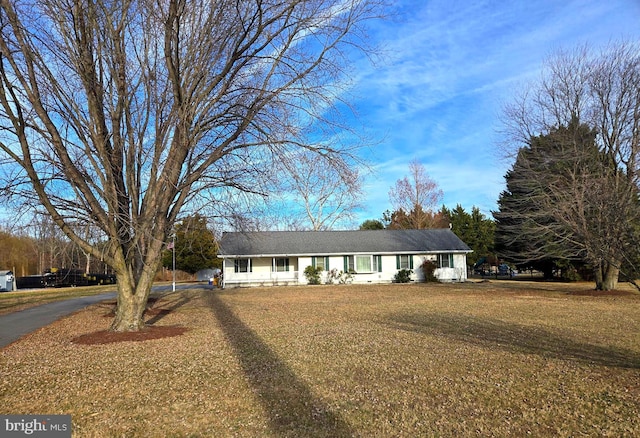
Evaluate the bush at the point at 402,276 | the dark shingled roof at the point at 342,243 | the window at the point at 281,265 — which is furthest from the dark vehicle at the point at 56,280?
the bush at the point at 402,276

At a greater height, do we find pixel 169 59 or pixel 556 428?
pixel 169 59

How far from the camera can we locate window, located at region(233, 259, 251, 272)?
3120cm

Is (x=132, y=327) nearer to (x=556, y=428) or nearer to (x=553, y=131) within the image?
(x=556, y=428)

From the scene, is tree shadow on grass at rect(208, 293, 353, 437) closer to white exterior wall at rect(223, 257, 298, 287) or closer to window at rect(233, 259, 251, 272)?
white exterior wall at rect(223, 257, 298, 287)

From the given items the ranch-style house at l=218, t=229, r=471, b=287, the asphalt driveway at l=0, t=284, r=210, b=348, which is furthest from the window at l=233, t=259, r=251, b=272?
the asphalt driveway at l=0, t=284, r=210, b=348

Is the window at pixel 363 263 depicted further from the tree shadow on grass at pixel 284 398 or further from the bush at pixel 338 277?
the tree shadow on grass at pixel 284 398

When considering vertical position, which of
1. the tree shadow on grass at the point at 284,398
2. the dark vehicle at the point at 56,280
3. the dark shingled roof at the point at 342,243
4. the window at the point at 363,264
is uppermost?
the dark shingled roof at the point at 342,243

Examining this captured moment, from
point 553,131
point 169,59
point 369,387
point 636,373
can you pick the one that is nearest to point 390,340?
point 369,387

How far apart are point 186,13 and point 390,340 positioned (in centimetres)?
843

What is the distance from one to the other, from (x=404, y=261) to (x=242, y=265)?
468 inches

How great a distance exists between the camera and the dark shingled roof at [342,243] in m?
31.5

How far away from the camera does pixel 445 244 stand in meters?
33.4

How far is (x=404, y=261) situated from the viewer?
32.6m

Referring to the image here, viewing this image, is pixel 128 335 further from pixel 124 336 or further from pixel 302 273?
pixel 302 273
